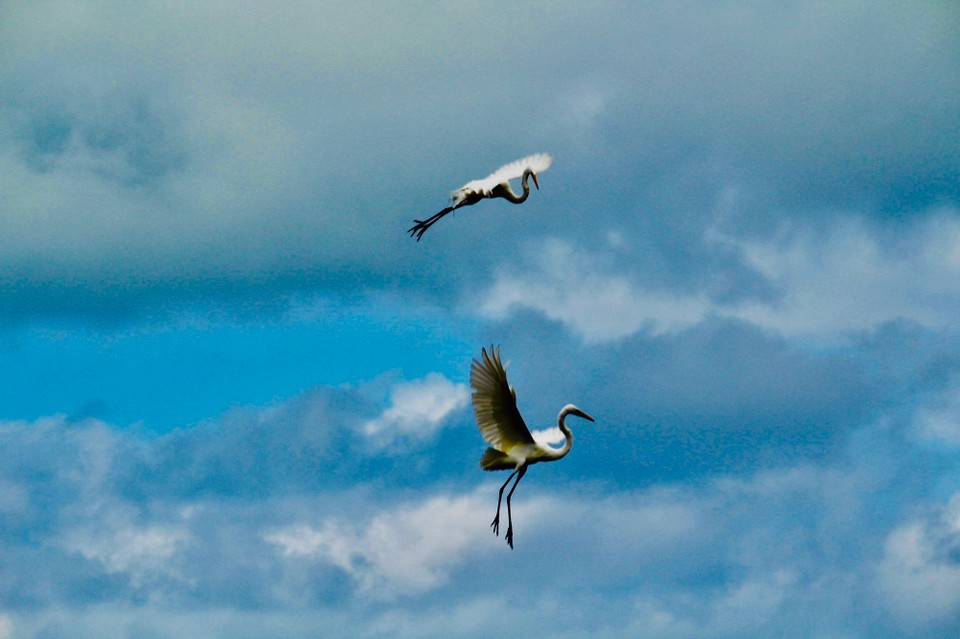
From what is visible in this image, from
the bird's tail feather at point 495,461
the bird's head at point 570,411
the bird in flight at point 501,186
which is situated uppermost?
the bird in flight at point 501,186

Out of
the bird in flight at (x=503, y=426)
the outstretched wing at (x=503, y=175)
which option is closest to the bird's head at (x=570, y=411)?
the bird in flight at (x=503, y=426)

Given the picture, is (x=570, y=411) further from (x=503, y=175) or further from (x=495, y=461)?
(x=503, y=175)

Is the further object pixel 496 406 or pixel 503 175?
pixel 503 175

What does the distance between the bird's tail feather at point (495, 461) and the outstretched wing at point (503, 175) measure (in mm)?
8059

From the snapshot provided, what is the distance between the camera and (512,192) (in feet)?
173

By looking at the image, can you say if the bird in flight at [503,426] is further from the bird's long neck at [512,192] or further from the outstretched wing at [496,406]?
the bird's long neck at [512,192]

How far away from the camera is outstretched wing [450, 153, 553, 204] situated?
49.9 meters

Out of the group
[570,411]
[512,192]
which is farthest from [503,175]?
[570,411]

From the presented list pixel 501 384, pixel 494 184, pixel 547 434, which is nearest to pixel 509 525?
pixel 547 434

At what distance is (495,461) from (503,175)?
420 inches

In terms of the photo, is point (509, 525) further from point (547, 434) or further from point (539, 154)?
point (539, 154)

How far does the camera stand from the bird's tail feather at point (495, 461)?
157 feet

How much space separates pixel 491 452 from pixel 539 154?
12.2m

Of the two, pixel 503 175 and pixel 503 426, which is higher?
pixel 503 175
